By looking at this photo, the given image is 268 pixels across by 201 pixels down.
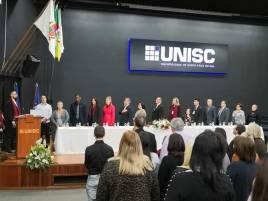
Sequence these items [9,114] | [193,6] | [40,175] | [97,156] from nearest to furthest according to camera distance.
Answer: [97,156]
[40,175]
[9,114]
[193,6]

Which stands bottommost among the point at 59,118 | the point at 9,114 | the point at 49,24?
the point at 59,118

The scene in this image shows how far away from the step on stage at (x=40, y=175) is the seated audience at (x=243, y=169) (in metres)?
4.34

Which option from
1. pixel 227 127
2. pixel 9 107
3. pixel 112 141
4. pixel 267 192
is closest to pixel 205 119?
pixel 227 127

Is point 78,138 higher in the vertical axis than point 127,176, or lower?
lower


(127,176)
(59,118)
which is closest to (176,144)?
(127,176)

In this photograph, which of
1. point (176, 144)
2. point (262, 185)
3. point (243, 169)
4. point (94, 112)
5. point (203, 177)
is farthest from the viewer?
point (94, 112)

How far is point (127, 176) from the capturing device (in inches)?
101

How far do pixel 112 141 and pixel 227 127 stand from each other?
10.5 ft

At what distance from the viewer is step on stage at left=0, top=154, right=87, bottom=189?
6.47 metres

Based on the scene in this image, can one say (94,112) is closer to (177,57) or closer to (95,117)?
(95,117)

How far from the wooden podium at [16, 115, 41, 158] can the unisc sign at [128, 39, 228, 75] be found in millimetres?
6361

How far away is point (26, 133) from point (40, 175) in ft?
3.78

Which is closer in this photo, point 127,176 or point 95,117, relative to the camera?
point 127,176

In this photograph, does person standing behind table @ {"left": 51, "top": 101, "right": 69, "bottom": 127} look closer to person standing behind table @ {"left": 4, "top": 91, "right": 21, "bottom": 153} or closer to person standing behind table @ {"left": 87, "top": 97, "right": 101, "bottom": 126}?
person standing behind table @ {"left": 4, "top": 91, "right": 21, "bottom": 153}
